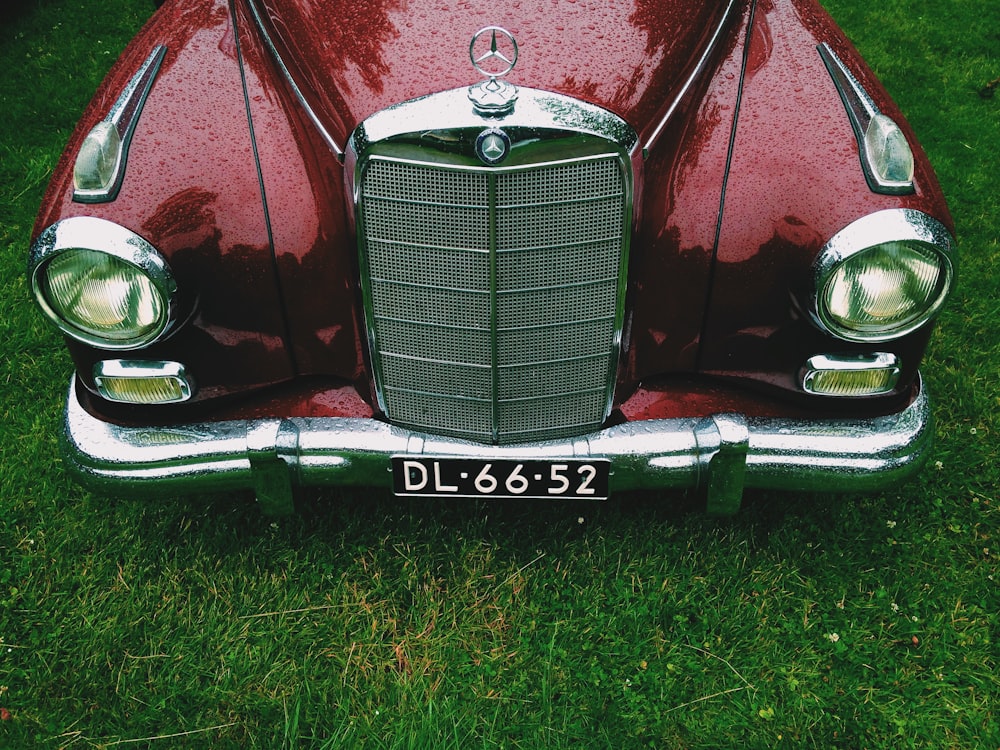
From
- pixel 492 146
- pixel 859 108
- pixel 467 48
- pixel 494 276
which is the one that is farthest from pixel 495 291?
pixel 859 108

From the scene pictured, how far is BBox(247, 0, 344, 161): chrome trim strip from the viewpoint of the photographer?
215 centimetres

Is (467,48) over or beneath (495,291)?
over

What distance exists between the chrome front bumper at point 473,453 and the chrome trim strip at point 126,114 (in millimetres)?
576

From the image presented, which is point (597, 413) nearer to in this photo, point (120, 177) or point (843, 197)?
point (843, 197)

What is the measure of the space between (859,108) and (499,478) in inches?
51.7

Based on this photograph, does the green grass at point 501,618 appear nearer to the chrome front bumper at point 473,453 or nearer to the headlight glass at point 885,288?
the chrome front bumper at point 473,453

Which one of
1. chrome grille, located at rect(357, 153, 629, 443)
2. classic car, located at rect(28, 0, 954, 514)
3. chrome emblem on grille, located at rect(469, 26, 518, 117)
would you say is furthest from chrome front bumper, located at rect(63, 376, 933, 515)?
chrome emblem on grille, located at rect(469, 26, 518, 117)

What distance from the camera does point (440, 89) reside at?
212 centimetres

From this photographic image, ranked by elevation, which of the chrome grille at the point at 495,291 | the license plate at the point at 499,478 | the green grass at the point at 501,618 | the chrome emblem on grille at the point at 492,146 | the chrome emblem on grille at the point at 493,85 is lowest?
the green grass at the point at 501,618

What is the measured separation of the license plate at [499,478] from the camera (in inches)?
84.7

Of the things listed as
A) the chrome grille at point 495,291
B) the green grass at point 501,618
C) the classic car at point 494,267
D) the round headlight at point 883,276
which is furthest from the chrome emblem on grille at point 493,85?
the green grass at point 501,618

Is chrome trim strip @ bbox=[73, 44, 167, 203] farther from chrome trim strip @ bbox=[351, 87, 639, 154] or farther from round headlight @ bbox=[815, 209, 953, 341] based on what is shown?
round headlight @ bbox=[815, 209, 953, 341]

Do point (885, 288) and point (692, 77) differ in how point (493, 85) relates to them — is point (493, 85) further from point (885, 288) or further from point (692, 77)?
point (885, 288)

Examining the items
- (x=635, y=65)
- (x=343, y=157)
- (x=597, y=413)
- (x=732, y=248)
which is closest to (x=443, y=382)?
(x=597, y=413)
